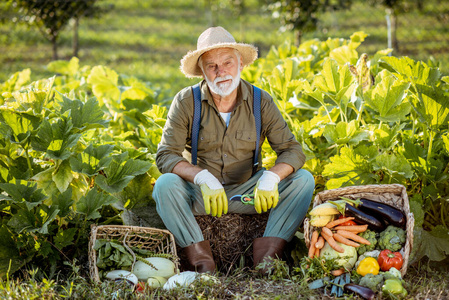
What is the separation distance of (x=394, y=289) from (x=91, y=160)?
154 centimetres

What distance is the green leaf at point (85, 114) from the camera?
2.75m

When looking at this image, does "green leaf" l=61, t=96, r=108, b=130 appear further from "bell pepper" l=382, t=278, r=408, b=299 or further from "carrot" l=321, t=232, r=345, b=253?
"bell pepper" l=382, t=278, r=408, b=299

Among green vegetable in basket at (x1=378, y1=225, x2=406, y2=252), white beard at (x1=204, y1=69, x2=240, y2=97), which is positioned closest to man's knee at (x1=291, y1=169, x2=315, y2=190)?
green vegetable in basket at (x1=378, y1=225, x2=406, y2=252)

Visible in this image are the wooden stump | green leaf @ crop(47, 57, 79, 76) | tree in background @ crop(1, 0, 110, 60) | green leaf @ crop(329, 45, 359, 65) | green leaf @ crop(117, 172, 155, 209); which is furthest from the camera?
tree in background @ crop(1, 0, 110, 60)

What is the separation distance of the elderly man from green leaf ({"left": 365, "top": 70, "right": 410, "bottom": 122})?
52 centimetres

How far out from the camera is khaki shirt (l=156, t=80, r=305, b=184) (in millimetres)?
2787

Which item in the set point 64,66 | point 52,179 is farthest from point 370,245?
point 64,66

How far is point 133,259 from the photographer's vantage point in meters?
2.55

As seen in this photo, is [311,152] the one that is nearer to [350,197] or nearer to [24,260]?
[350,197]

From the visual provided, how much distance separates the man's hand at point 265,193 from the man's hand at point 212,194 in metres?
0.16

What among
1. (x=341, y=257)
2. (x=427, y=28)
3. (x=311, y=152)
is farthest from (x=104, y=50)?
(x=341, y=257)

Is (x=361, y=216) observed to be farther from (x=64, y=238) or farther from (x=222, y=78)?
(x=64, y=238)

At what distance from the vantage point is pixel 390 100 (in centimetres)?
292

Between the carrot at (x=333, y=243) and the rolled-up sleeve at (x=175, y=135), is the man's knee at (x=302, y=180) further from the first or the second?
the rolled-up sleeve at (x=175, y=135)
